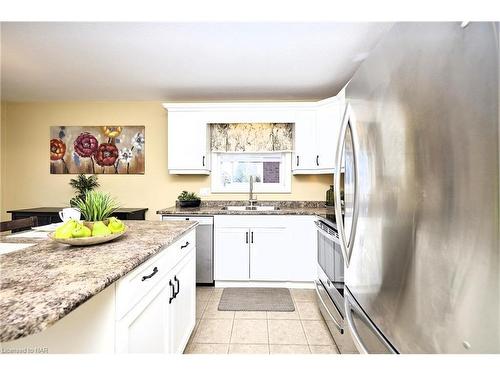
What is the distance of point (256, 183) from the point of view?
11.4ft

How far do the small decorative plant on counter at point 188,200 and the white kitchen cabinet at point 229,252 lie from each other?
2.16ft

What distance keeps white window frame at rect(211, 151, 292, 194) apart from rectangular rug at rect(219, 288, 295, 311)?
1315 millimetres

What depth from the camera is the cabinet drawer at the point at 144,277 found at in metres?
0.90

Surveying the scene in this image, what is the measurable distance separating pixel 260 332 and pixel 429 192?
→ 1.77 m

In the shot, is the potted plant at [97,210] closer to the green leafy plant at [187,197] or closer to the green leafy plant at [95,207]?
the green leafy plant at [95,207]

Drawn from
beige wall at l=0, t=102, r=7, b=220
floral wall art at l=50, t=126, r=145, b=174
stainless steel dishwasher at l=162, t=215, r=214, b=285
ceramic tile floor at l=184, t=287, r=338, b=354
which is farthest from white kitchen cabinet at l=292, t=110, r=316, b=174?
beige wall at l=0, t=102, r=7, b=220

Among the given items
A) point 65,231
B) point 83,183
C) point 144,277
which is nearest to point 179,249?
point 144,277

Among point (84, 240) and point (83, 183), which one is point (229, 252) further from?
point (83, 183)

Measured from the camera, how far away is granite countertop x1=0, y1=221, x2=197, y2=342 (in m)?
0.55

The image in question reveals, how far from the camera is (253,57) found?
2326 millimetres

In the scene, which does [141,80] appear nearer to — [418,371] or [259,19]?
[259,19]

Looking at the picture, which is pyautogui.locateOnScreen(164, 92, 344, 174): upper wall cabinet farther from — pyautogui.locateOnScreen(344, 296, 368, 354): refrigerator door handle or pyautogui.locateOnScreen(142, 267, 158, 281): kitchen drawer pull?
pyautogui.locateOnScreen(142, 267, 158, 281): kitchen drawer pull

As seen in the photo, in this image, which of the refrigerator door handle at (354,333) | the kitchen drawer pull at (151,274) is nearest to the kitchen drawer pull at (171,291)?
the kitchen drawer pull at (151,274)

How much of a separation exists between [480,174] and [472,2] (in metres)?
0.37
